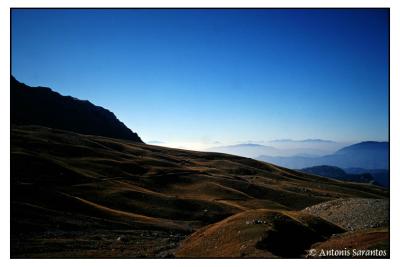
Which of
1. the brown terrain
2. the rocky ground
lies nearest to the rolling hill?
the brown terrain

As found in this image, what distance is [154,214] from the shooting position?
3233 inches

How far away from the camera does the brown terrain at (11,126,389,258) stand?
148 ft

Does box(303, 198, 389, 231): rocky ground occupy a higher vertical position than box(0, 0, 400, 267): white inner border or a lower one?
lower

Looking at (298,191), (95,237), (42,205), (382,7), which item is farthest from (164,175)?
(382,7)

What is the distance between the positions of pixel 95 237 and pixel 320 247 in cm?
3142

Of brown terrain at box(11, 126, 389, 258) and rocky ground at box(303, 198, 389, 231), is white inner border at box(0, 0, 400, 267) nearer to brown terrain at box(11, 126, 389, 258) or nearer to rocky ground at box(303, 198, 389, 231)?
brown terrain at box(11, 126, 389, 258)

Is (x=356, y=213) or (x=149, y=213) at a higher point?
(x=356, y=213)

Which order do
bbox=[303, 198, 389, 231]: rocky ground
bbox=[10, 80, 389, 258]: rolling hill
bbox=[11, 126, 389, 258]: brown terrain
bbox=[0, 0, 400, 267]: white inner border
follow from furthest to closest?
bbox=[303, 198, 389, 231]: rocky ground → bbox=[10, 80, 389, 258]: rolling hill → bbox=[11, 126, 389, 258]: brown terrain → bbox=[0, 0, 400, 267]: white inner border

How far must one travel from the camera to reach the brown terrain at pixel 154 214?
4522 centimetres
